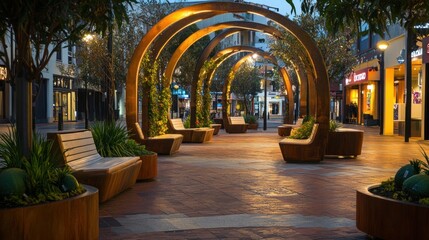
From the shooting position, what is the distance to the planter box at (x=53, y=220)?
4508mm

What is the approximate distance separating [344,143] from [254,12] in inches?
166

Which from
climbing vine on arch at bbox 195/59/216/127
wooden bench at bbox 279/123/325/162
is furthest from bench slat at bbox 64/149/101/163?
climbing vine on arch at bbox 195/59/216/127

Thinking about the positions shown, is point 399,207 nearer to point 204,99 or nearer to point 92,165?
point 92,165

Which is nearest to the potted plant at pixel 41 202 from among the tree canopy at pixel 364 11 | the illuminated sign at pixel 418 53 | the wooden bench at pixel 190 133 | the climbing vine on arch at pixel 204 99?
the tree canopy at pixel 364 11

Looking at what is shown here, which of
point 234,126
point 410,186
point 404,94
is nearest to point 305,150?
point 410,186

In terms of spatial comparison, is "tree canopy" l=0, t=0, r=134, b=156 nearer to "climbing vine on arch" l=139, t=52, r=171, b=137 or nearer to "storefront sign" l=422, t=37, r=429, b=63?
"climbing vine on arch" l=139, t=52, r=171, b=137

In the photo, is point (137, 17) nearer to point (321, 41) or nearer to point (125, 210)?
point (321, 41)

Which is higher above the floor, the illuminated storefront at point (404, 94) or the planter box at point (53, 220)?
the illuminated storefront at point (404, 94)

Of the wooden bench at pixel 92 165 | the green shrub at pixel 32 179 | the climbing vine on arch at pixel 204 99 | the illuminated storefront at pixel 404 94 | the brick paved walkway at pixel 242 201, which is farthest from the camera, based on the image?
the illuminated storefront at pixel 404 94

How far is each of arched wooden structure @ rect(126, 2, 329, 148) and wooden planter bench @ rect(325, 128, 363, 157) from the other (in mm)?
1493

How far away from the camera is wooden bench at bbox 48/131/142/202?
7.50 metres

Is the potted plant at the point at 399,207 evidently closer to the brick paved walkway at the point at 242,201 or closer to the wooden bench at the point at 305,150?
the brick paved walkway at the point at 242,201

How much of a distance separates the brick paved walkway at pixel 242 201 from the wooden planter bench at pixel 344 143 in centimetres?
132

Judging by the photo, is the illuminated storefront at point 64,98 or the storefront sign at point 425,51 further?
the illuminated storefront at point 64,98
